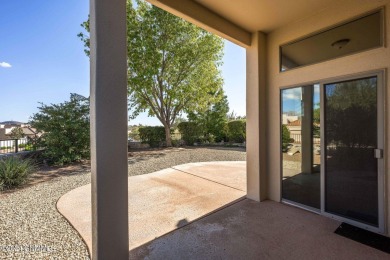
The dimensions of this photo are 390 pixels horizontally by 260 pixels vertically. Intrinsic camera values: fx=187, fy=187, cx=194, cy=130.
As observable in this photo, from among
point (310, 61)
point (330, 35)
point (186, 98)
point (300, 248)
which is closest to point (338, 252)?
point (300, 248)

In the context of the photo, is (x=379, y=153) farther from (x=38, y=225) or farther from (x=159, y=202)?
(x=38, y=225)

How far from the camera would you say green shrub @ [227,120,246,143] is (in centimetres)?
1279

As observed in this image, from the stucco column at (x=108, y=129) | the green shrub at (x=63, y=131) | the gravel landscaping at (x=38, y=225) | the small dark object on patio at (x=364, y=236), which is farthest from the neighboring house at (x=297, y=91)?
the green shrub at (x=63, y=131)

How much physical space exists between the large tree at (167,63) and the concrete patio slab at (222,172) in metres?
5.57

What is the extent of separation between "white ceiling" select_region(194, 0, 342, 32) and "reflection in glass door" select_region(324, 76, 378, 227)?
130cm

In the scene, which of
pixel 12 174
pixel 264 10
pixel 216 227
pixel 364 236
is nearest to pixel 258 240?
pixel 216 227

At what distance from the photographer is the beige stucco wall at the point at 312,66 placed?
8.39ft

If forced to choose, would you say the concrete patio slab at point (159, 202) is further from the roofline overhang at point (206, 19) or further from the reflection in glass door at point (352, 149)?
the roofline overhang at point (206, 19)

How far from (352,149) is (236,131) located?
10209mm

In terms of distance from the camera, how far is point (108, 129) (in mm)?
1792

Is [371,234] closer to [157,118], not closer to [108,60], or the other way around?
[108,60]

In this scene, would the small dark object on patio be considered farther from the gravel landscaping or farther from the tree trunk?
the tree trunk

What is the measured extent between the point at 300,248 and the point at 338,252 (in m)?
0.42

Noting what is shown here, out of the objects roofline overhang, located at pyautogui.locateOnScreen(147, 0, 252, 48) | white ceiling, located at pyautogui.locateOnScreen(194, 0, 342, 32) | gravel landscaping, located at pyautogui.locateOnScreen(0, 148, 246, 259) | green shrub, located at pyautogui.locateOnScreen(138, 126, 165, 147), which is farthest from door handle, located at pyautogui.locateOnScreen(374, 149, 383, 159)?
green shrub, located at pyautogui.locateOnScreen(138, 126, 165, 147)
